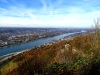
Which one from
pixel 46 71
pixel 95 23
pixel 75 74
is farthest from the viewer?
pixel 95 23

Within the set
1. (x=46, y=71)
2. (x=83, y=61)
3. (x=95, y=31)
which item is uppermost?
(x=95, y=31)

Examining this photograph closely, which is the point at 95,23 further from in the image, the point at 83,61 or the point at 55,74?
the point at 55,74

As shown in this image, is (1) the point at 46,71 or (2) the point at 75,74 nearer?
(2) the point at 75,74

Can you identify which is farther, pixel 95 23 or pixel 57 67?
pixel 95 23

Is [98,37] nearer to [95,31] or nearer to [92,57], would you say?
[95,31]

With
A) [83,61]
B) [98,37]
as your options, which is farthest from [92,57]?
[98,37]

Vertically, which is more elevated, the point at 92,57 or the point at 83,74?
the point at 92,57

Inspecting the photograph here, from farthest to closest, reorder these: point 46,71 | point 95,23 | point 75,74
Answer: point 95,23 < point 46,71 < point 75,74

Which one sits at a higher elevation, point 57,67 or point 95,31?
point 95,31

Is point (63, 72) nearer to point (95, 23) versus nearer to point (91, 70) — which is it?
point (91, 70)

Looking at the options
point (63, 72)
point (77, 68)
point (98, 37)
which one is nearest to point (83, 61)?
point (77, 68)
